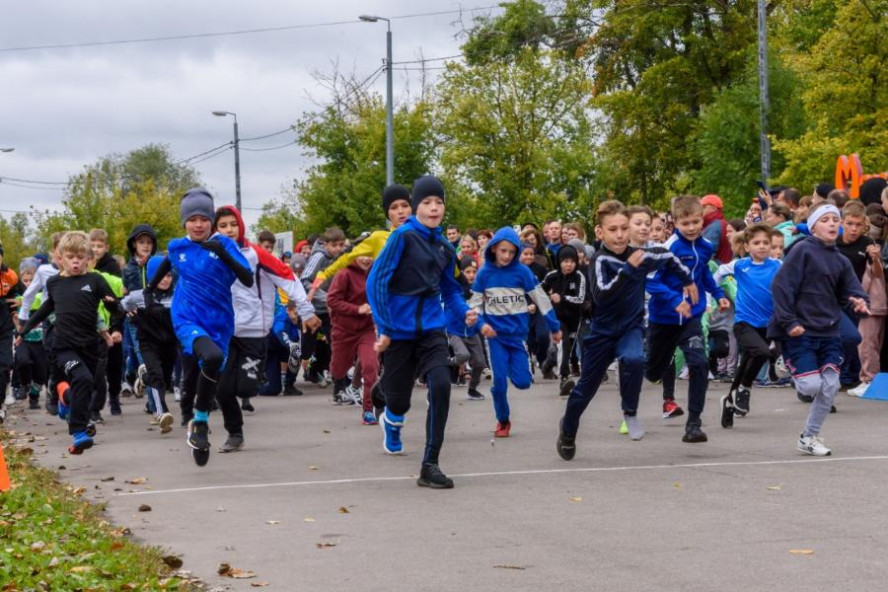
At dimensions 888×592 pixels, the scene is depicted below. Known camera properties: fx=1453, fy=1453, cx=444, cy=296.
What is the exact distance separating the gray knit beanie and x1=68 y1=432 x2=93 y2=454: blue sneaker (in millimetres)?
1984

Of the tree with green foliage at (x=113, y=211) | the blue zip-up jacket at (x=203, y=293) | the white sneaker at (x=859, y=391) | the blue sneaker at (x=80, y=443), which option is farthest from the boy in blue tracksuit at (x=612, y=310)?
the tree with green foliage at (x=113, y=211)

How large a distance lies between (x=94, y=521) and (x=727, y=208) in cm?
3090

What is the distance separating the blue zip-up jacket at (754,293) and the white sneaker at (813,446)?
3.30m

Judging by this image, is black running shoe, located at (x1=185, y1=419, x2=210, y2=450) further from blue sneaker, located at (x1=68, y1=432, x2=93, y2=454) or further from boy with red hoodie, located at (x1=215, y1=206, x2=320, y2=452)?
blue sneaker, located at (x1=68, y1=432, x2=93, y2=454)

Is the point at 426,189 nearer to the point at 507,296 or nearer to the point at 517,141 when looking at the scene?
the point at 507,296

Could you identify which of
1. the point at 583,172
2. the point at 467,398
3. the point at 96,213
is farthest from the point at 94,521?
the point at 96,213

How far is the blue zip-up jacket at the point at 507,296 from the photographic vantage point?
40.9 feet

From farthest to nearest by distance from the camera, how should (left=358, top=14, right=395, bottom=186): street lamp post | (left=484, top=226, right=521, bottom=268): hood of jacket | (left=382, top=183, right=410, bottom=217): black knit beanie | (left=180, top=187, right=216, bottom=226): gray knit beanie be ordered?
(left=358, top=14, right=395, bottom=186): street lamp post
(left=484, top=226, right=521, bottom=268): hood of jacket
(left=382, top=183, right=410, bottom=217): black knit beanie
(left=180, top=187, right=216, bottom=226): gray knit beanie

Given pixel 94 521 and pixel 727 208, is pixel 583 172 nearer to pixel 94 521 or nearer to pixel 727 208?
pixel 727 208

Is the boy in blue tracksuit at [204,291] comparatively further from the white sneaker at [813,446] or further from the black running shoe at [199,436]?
the white sneaker at [813,446]

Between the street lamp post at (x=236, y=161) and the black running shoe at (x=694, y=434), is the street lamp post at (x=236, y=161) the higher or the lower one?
the higher one

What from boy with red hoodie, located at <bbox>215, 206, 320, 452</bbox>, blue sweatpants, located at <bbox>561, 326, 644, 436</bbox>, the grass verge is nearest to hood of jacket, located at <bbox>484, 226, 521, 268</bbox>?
boy with red hoodie, located at <bbox>215, 206, 320, 452</bbox>

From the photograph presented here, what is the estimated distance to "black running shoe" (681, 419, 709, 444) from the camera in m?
11.3

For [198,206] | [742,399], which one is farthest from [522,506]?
[742,399]
